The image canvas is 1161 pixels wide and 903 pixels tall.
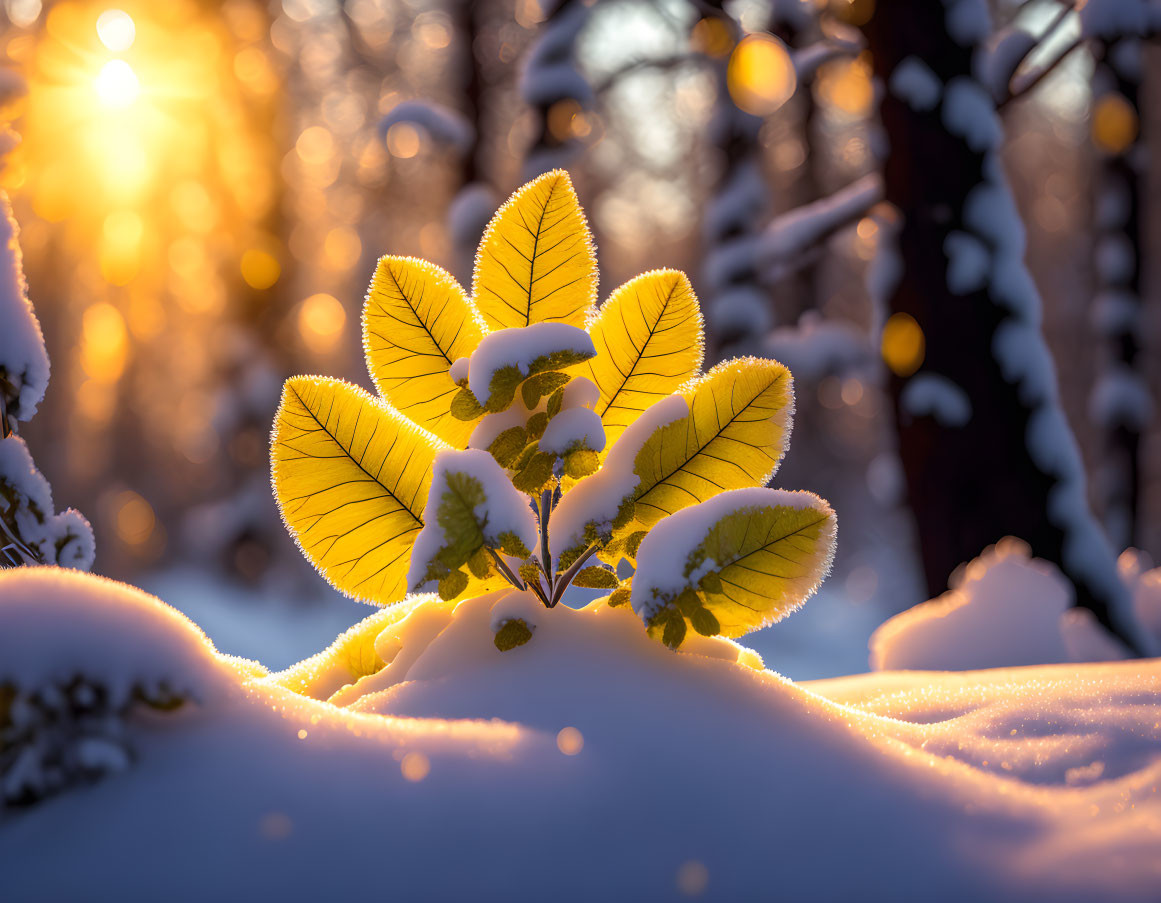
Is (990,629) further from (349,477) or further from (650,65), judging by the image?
(650,65)

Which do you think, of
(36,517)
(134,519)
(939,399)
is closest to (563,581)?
(36,517)

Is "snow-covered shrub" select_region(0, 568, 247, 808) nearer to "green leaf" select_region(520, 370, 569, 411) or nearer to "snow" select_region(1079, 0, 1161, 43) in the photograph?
"green leaf" select_region(520, 370, 569, 411)

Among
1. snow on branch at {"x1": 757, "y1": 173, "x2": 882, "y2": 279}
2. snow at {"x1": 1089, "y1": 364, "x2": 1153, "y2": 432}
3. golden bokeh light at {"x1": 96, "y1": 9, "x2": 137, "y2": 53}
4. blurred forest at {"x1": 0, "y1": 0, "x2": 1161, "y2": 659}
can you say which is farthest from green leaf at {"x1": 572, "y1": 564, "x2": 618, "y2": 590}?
golden bokeh light at {"x1": 96, "y1": 9, "x2": 137, "y2": 53}

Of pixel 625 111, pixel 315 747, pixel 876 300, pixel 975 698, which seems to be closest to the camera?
pixel 315 747

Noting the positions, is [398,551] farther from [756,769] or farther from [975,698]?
[975,698]

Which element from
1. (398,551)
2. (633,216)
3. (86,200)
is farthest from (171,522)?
(398,551)

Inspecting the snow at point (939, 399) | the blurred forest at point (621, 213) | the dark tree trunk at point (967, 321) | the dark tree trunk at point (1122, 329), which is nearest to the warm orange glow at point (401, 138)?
the blurred forest at point (621, 213)
